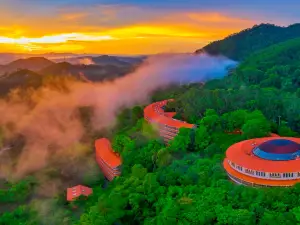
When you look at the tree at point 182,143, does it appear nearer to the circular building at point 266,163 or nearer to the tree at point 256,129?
the tree at point 256,129

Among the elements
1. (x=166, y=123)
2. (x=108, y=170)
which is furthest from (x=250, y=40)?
(x=108, y=170)

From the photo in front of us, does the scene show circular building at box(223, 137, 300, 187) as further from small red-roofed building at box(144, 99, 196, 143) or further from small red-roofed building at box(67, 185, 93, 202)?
small red-roofed building at box(67, 185, 93, 202)

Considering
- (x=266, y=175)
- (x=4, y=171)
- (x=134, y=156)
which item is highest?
(x=266, y=175)

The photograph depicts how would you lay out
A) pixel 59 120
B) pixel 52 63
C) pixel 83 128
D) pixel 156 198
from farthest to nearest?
1. pixel 52 63
2. pixel 59 120
3. pixel 83 128
4. pixel 156 198

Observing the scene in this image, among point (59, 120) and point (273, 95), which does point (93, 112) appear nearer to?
point (59, 120)

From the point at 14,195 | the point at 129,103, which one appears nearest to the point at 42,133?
the point at 129,103

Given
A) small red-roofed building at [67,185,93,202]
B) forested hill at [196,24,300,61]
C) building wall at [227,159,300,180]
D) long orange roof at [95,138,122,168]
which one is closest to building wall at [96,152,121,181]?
long orange roof at [95,138,122,168]
